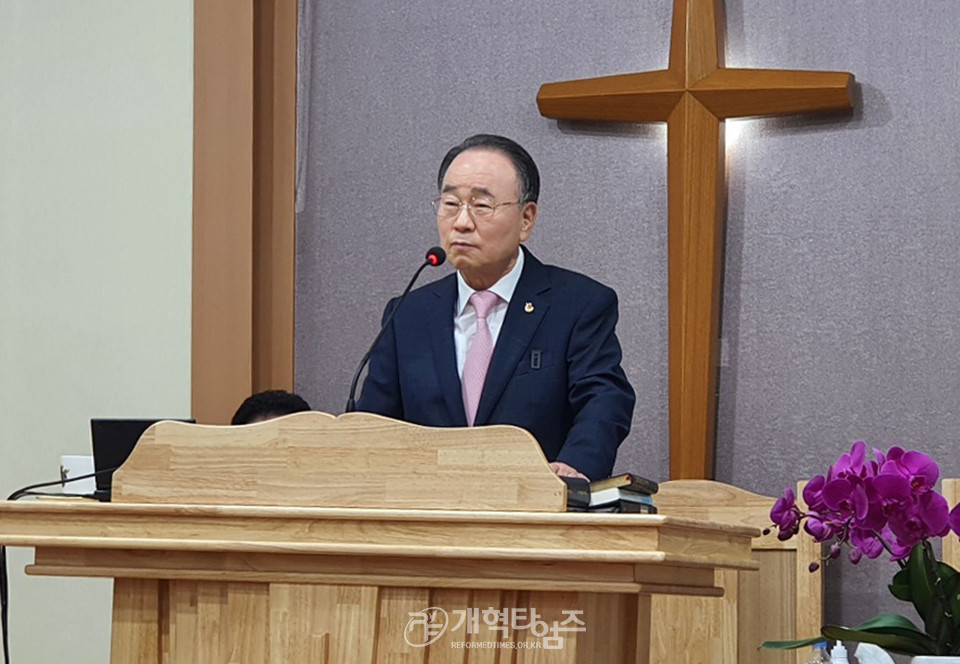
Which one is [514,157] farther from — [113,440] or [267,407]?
[267,407]

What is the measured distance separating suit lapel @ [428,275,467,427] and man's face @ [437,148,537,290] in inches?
A: 3.3

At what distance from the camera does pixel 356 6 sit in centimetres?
401

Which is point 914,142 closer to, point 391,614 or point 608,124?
point 608,124

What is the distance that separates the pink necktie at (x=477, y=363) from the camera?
9.04ft

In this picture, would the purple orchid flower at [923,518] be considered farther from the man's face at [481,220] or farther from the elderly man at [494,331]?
the man's face at [481,220]

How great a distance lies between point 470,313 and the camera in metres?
2.82

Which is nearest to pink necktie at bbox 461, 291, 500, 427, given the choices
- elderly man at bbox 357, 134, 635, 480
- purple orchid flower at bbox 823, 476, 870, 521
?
elderly man at bbox 357, 134, 635, 480

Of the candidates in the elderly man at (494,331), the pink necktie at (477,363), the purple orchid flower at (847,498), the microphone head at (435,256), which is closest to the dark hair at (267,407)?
the elderly man at (494,331)

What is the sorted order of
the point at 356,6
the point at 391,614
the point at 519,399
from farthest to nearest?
the point at 356,6 → the point at 519,399 → the point at 391,614

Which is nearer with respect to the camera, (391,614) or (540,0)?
(391,614)

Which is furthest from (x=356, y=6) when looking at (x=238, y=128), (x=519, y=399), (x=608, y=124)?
(x=519, y=399)

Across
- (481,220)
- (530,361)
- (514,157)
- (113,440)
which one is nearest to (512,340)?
(530,361)

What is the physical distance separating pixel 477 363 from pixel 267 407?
0.88 m

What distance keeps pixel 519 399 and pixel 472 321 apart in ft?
0.66
